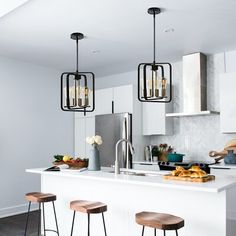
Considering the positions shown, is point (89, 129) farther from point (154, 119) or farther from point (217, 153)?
point (217, 153)

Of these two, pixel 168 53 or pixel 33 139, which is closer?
pixel 168 53

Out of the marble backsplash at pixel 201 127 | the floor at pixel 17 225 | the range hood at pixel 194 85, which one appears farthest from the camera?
the marble backsplash at pixel 201 127

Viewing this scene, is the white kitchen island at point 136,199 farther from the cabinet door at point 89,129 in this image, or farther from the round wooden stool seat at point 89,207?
the cabinet door at point 89,129

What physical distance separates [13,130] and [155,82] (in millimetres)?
3140

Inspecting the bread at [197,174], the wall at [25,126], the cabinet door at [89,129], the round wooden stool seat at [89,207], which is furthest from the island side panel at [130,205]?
the cabinet door at [89,129]

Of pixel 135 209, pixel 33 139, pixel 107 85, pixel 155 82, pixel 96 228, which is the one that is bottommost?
pixel 96 228

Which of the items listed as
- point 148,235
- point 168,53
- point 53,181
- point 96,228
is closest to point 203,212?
point 148,235

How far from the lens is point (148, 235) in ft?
10.2

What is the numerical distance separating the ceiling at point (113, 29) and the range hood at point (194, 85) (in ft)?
0.58

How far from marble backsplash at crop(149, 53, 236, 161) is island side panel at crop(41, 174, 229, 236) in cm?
243

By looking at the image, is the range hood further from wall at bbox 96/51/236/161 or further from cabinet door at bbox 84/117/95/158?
cabinet door at bbox 84/117/95/158

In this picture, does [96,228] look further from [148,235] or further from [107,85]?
[107,85]

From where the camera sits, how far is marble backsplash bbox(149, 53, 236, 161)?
17.3ft

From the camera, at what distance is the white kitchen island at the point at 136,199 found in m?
2.67
